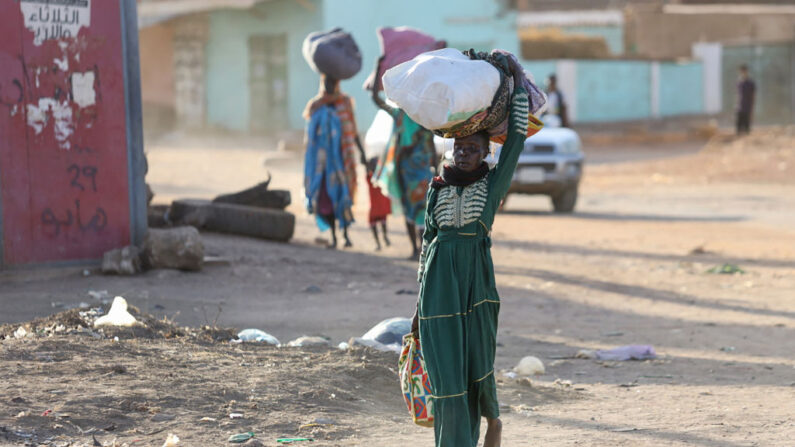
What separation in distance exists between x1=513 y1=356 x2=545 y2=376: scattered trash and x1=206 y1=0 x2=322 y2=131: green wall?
24.6m

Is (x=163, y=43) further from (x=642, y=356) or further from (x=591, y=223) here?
(x=642, y=356)

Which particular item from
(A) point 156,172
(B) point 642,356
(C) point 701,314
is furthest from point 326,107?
(A) point 156,172

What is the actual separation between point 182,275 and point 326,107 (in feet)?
9.60

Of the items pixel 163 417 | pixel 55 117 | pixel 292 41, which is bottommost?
pixel 163 417

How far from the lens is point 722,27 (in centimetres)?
3900

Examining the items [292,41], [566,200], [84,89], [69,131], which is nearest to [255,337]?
[69,131]

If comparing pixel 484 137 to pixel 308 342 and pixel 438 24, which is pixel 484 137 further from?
pixel 438 24

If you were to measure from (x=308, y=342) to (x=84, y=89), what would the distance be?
139 inches

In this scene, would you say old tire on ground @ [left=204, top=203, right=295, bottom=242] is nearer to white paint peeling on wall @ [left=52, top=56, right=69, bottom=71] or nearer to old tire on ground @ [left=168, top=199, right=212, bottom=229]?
old tire on ground @ [left=168, top=199, right=212, bottom=229]

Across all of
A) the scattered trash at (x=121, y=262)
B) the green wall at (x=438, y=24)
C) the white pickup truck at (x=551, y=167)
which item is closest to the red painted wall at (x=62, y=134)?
the scattered trash at (x=121, y=262)

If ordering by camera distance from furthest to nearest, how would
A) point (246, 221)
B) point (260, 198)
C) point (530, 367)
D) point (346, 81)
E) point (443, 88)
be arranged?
1. point (346, 81)
2. point (260, 198)
3. point (246, 221)
4. point (530, 367)
5. point (443, 88)

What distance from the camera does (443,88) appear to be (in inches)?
154

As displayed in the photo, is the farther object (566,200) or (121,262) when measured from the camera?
(566,200)

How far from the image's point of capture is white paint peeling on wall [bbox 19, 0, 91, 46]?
8492mm
